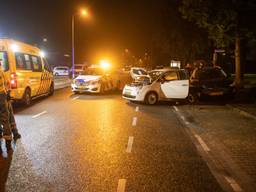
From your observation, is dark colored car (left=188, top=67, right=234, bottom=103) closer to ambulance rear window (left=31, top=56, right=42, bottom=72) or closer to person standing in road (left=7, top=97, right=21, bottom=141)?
ambulance rear window (left=31, top=56, right=42, bottom=72)

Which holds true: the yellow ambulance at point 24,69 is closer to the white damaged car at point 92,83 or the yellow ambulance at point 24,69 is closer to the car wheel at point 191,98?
the white damaged car at point 92,83

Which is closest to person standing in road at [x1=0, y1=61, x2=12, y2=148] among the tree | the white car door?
the white car door

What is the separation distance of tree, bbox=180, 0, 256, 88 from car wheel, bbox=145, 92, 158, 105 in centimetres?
538

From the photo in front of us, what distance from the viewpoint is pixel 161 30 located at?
48906 mm

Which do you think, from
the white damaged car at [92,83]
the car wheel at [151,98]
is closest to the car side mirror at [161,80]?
the car wheel at [151,98]

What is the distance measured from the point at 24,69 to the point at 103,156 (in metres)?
9.47

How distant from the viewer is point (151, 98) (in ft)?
58.6

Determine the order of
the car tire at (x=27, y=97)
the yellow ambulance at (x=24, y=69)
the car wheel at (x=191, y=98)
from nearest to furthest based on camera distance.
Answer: the yellow ambulance at (x=24, y=69)
the car tire at (x=27, y=97)
the car wheel at (x=191, y=98)

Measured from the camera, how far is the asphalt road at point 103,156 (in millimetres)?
6246

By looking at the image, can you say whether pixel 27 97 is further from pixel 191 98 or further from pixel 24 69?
pixel 191 98

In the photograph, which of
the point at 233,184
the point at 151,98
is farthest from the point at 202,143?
the point at 151,98

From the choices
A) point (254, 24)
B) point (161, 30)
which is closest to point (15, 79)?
point (254, 24)

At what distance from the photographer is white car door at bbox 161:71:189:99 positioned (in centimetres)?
1784

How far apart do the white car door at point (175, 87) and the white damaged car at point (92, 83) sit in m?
5.34
